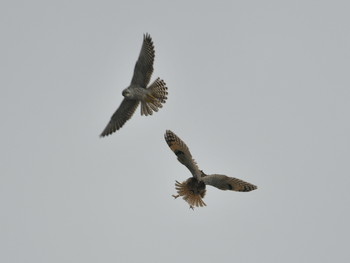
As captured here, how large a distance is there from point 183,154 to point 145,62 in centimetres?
582

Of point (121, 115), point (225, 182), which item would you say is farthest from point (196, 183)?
point (121, 115)

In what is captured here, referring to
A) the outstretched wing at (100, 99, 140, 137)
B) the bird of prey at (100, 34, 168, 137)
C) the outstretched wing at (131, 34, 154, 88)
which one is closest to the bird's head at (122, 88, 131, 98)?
the bird of prey at (100, 34, 168, 137)

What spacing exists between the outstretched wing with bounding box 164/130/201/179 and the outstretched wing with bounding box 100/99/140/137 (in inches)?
254

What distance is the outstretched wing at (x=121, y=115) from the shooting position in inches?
912

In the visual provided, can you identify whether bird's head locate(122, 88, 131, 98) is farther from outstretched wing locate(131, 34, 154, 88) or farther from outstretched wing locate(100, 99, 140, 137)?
outstretched wing locate(100, 99, 140, 137)

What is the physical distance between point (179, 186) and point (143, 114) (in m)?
6.48

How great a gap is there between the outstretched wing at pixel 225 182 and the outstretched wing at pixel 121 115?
7360 mm

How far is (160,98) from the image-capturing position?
22188 millimetres

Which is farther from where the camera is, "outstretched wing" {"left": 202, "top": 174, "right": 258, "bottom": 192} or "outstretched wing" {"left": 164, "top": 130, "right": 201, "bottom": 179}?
"outstretched wing" {"left": 164, "top": 130, "right": 201, "bottom": 179}

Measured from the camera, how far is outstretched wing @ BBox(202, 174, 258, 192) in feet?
53.5

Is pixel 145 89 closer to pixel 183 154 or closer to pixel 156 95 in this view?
pixel 156 95

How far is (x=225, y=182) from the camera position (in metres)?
16.4

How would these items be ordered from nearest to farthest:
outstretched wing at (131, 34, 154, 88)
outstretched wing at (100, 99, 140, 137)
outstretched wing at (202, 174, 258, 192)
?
1. outstretched wing at (202, 174, 258, 192)
2. outstretched wing at (131, 34, 154, 88)
3. outstretched wing at (100, 99, 140, 137)

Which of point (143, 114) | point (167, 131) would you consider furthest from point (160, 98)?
point (167, 131)
